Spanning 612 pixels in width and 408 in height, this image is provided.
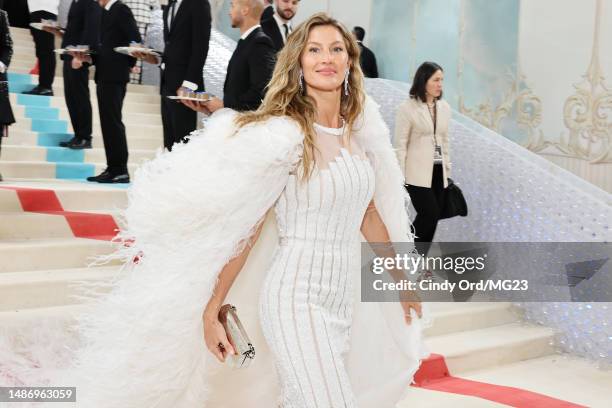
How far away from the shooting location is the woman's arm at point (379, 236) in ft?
8.77

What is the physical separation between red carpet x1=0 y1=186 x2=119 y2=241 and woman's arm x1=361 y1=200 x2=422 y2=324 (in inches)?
79.1

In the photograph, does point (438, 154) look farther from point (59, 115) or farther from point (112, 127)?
point (59, 115)

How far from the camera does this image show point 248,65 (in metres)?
4.23

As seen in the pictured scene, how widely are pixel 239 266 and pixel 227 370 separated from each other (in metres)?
0.40

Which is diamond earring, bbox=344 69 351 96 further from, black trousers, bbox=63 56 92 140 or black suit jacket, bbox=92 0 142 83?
black trousers, bbox=63 56 92 140

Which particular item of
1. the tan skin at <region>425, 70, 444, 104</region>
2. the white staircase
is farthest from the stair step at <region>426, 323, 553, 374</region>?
the tan skin at <region>425, 70, 444, 104</region>

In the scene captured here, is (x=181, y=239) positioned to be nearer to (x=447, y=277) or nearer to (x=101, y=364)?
(x=101, y=364)

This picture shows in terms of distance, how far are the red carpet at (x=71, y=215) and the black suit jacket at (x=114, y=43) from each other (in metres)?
1.24

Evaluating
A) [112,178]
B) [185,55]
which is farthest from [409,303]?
[112,178]

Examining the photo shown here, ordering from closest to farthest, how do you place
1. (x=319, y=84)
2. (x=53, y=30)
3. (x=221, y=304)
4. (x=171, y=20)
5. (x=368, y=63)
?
1. (x=221, y=304)
2. (x=319, y=84)
3. (x=171, y=20)
4. (x=53, y=30)
5. (x=368, y=63)

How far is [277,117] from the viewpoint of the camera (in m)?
2.35

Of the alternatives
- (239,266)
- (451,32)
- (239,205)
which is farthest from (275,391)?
(451,32)

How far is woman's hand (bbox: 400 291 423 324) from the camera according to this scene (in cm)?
269

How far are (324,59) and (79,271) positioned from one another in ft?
6.53
